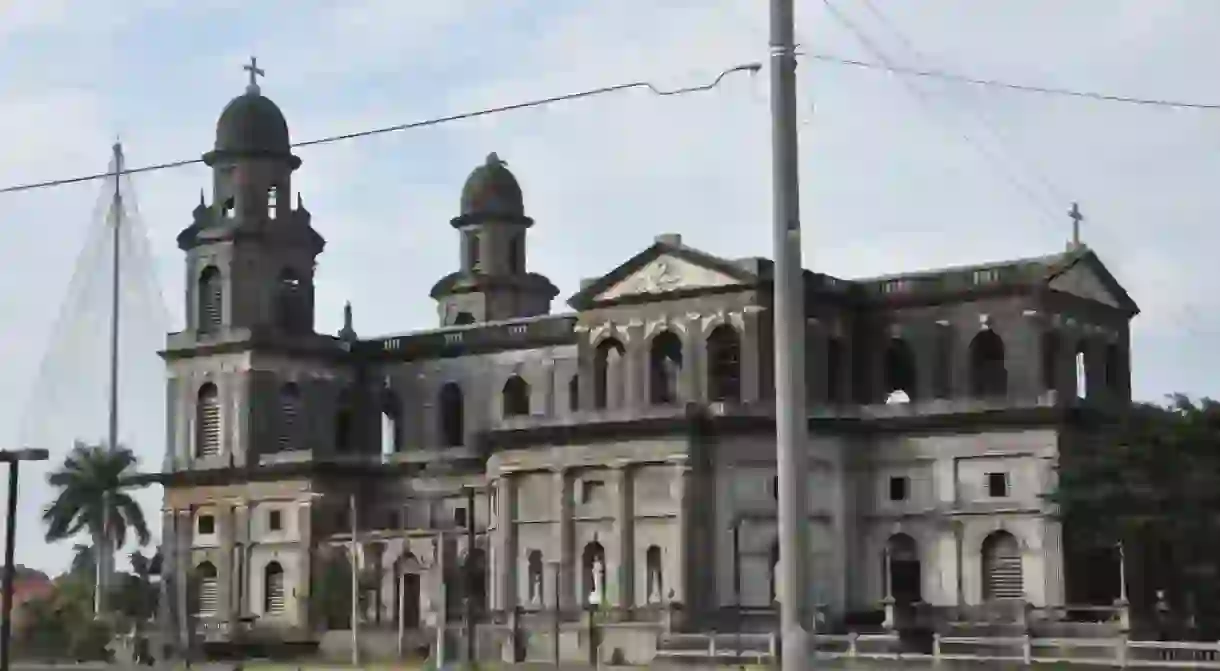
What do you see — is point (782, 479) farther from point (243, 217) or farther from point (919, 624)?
point (243, 217)

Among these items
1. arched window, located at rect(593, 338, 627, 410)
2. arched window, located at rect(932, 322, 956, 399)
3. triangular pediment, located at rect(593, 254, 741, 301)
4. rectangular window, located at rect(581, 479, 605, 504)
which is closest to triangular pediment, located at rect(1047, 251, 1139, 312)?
arched window, located at rect(932, 322, 956, 399)

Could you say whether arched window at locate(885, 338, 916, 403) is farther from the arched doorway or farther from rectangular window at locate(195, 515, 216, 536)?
rectangular window at locate(195, 515, 216, 536)

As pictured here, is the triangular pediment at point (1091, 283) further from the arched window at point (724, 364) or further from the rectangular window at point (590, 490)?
the rectangular window at point (590, 490)

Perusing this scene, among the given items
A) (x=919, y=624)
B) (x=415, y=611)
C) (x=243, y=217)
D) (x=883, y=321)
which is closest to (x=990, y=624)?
(x=919, y=624)

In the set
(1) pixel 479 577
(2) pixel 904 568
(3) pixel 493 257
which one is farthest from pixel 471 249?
(2) pixel 904 568

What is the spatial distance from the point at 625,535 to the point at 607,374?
23.8ft

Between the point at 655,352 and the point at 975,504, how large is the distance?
11.8m

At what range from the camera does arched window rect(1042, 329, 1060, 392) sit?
62406 millimetres

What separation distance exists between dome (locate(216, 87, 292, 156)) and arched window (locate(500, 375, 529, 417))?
41.0 ft

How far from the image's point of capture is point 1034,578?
58.8 metres

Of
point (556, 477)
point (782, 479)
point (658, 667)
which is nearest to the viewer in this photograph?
point (782, 479)

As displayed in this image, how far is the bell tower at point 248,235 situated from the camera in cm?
7431

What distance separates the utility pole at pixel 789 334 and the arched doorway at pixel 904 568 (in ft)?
147

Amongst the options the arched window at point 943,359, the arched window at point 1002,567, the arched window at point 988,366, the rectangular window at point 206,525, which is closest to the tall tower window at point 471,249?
the rectangular window at point 206,525
